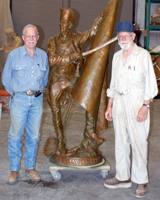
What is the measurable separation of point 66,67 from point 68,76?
0.10 meters

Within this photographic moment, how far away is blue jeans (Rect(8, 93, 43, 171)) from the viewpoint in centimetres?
291

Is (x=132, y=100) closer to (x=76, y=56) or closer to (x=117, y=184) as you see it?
(x=76, y=56)

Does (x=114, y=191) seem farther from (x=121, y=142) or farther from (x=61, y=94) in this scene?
A: (x=61, y=94)

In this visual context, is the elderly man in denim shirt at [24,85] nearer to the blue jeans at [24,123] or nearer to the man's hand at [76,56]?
the blue jeans at [24,123]

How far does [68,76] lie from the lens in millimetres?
3170

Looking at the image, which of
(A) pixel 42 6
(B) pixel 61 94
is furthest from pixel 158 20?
(B) pixel 61 94

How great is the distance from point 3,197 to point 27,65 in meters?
1.34

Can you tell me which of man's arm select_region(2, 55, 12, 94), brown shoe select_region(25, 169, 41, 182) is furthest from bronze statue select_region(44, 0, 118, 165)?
man's arm select_region(2, 55, 12, 94)

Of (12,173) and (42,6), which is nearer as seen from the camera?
(12,173)

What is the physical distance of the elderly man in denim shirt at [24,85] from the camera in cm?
289

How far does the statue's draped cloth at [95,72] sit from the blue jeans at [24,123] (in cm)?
45

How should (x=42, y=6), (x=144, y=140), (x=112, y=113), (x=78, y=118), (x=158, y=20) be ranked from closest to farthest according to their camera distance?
(x=144, y=140) → (x=112, y=113) → (x=78, y=118) → (x=158, y=20) → (x=42, y=6)

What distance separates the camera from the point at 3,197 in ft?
9.09

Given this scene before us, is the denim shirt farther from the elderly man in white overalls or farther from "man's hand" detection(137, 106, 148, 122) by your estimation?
"man's hand" detection(137, 106, 148, 122)
